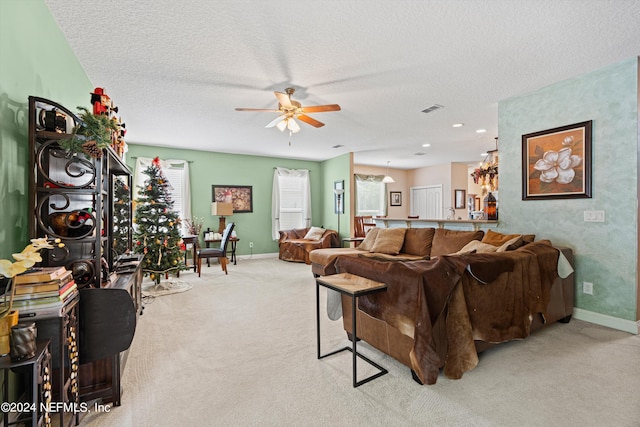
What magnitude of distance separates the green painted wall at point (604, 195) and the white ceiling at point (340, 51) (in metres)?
0.23

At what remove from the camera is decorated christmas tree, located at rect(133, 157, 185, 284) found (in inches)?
182

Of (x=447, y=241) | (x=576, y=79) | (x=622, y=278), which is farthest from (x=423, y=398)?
(x=576, y=79)

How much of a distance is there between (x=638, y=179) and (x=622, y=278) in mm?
974

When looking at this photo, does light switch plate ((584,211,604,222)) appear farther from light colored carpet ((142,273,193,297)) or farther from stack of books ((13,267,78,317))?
light colored carpet ((142,273,193,297))

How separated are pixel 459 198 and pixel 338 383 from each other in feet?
26.6

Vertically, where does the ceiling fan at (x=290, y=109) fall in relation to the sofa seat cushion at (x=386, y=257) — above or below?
above

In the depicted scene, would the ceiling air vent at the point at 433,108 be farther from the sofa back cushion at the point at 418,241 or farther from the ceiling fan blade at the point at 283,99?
the ceiling fan blade at the point at 283,99

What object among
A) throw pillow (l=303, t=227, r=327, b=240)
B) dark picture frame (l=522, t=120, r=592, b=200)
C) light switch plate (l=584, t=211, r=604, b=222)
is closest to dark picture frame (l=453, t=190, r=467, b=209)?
throw pillow (l=303, t=227, r=327, b=240)

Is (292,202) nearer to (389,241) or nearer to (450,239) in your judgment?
(389,241)

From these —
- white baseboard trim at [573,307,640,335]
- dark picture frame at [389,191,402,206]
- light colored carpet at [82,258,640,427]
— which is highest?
dark picture frame at [389,191,402,206]

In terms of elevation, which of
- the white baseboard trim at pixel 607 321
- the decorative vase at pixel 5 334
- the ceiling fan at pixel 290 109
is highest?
the ceiling fan at pixel 290 109

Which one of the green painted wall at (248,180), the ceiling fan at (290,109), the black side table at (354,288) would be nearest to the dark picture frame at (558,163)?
the ceiling fan at (290,109)

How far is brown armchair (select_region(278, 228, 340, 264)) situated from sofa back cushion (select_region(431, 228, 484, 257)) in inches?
112

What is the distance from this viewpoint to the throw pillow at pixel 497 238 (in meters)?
3.43
